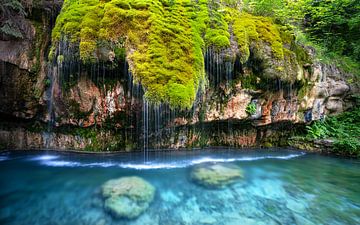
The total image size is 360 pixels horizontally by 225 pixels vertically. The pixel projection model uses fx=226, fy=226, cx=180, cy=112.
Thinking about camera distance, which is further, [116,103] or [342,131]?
[342,131]

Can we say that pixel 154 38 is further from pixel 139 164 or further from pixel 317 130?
pixel 317 130

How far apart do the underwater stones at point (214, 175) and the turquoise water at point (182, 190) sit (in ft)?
0.64

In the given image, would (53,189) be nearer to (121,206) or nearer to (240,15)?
(121,206)

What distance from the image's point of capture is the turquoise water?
463cm

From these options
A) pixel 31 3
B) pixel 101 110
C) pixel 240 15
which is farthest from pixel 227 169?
pixel 31 3

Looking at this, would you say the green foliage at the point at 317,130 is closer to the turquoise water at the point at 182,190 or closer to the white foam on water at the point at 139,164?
the turquoise water at the point at 182,190

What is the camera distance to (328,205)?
17.6ft

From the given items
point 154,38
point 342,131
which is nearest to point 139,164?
point 154,38

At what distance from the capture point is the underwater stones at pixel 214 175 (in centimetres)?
604

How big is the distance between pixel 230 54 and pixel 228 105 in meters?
1.96

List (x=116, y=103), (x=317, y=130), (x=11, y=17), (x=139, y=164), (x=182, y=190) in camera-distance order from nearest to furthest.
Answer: (x=182, y=190) → (x=139, y=164) → (x=116, y=103) → (x=11, y=17) → (x=317, y=130)

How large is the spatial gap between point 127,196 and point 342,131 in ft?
34.6

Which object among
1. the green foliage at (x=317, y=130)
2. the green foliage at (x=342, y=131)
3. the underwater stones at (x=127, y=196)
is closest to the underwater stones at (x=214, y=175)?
the underwater stones at (x=127, y=196)

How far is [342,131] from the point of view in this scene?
1064cm
